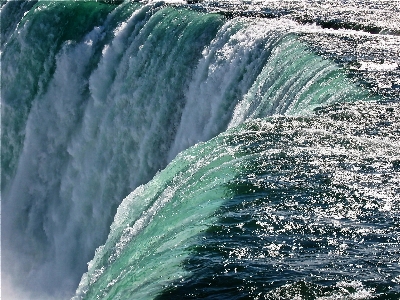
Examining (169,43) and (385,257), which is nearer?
(385,257)

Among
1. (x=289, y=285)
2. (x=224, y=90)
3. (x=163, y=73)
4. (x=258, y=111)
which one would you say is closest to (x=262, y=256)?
(x=289, y=285)

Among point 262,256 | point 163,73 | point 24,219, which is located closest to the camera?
point 262,256

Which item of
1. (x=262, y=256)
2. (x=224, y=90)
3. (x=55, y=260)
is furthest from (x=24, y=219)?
(x=262, y=256)

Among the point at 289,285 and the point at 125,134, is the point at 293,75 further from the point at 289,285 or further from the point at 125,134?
→ the point at 289,285

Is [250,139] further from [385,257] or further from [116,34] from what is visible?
[116,34]

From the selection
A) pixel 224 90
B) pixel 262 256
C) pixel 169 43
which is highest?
pixel 169 43

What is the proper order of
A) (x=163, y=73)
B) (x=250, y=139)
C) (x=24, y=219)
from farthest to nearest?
1. (x=24, y=219)
2. (x=163, y=73)
3. (x=250, y=139)

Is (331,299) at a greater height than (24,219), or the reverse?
(24,219)
